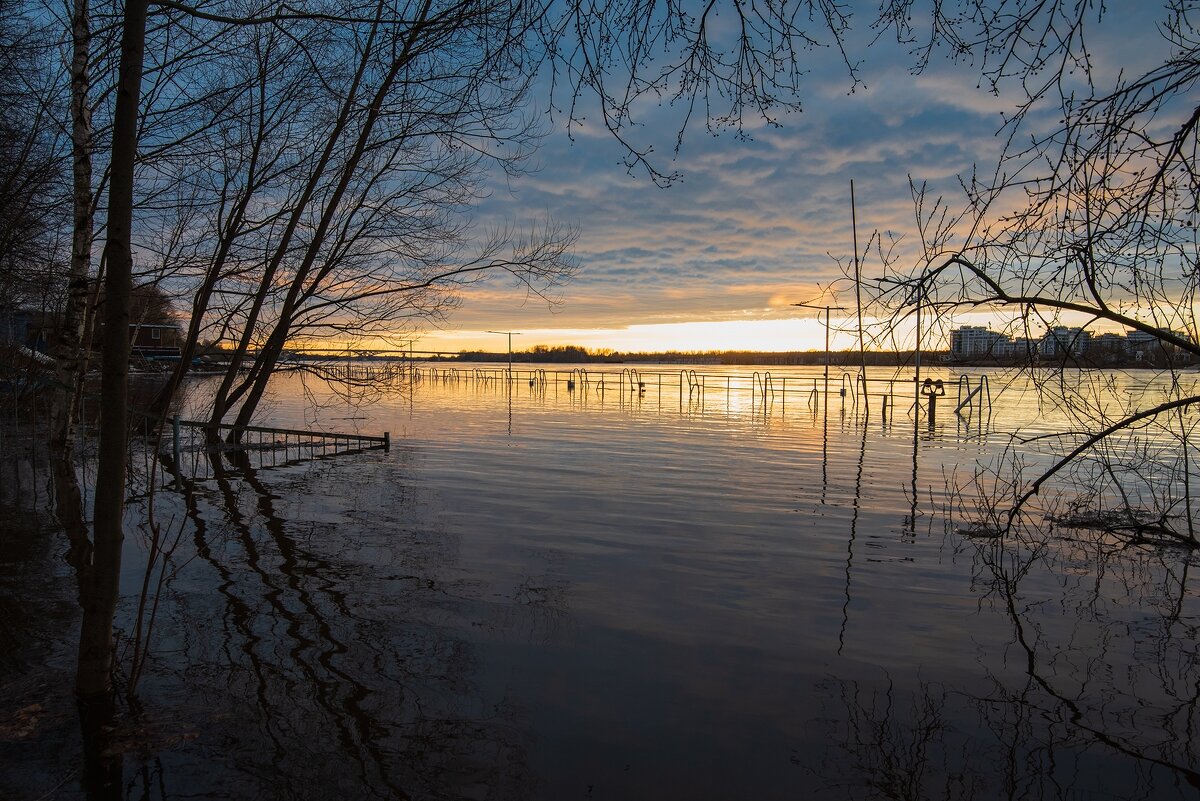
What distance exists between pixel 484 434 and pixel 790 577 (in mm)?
14970

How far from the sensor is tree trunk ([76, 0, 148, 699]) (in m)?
3.33

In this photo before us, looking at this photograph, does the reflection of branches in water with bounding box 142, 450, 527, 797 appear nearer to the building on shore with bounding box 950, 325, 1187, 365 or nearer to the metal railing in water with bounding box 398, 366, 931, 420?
the building on shore with bounding box 950, 325, 1187, 365

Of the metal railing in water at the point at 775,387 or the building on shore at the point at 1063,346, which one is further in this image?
the metal railing in water at the point at 775,387

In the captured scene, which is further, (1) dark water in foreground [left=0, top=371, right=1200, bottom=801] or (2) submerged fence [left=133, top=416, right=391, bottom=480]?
(2) submerged fence [left=133, top=416, right=391, bottom=480]

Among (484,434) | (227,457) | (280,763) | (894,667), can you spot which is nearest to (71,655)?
(280,763)

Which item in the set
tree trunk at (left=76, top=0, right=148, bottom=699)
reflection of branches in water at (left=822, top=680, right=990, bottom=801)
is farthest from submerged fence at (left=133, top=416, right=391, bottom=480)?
reflection of branches in water at (left=822, top=680, right=990, bottom=801)

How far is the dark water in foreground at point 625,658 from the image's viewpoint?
11.5 feet

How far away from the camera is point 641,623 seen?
5.61m

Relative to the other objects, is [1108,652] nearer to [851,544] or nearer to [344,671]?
[851,544]

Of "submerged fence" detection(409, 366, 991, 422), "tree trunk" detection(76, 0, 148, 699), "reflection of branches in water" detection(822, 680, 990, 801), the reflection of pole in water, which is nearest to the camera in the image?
"tree trunk" detection(76, 0, 148, 699)

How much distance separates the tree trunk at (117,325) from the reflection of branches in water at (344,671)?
110 centimetres

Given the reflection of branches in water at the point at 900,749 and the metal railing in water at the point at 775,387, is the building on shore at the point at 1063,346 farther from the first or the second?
the metal railing in water at the point at 775,387

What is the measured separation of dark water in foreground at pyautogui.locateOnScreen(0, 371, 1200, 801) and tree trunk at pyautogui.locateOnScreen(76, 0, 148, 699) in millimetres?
923

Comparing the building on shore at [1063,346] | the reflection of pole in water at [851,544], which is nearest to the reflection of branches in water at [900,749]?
the reflection of pole in water at [851,544]
